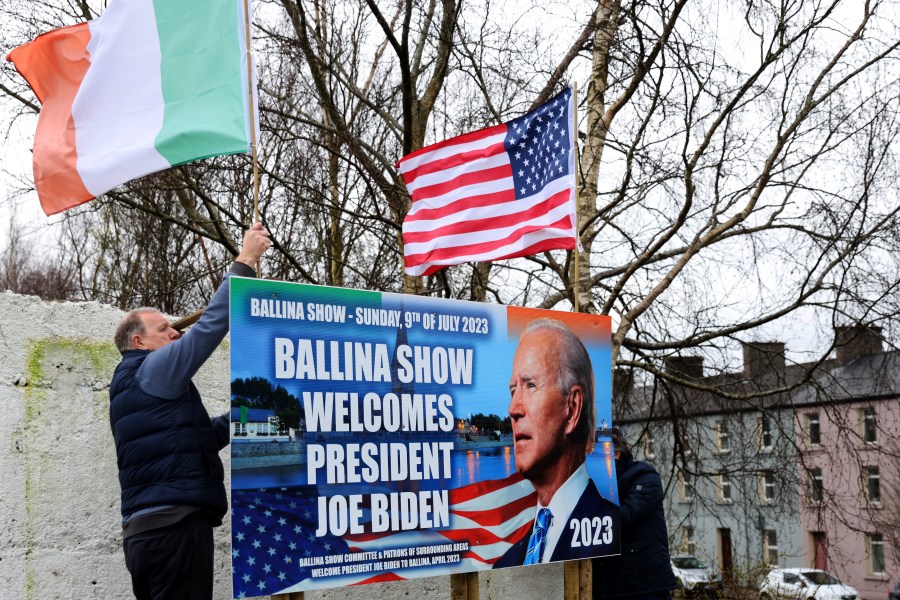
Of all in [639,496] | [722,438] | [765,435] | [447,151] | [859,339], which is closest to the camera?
[639,496]

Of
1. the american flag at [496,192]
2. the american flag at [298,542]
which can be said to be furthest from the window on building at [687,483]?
the american flag at [298,542]

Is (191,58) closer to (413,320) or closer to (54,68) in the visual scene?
(54,68)

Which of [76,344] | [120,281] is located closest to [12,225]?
[120,281]

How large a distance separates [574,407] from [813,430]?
16.9ft

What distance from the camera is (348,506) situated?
4043mm

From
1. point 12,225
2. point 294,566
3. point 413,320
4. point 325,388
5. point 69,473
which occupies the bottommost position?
point 294,566

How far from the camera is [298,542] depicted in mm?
3895

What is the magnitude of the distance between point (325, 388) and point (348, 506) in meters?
0.51

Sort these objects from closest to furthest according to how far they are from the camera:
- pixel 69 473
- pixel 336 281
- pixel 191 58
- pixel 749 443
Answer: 1. pixel 69 473
2. pixel 191 58
3. pixel 749 443
4. pixel 336 281

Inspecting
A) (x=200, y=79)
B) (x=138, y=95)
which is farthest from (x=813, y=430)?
(x=138, y=95)

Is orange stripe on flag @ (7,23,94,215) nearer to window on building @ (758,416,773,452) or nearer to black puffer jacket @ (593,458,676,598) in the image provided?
black puffer jacket @ (593,458,676,598)

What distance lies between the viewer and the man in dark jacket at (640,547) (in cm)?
532

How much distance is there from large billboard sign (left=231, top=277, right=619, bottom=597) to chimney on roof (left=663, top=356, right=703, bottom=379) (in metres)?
5.00

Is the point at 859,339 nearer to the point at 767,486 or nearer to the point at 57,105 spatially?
the point at 767,486
